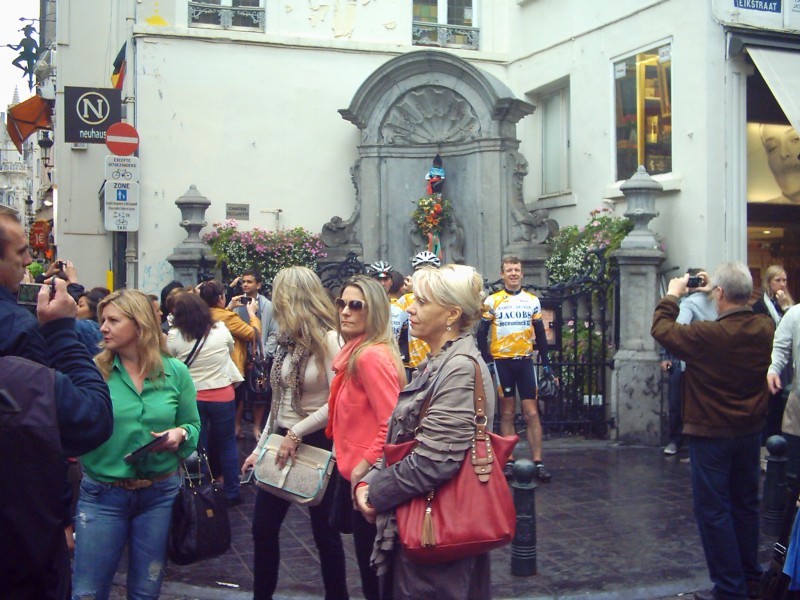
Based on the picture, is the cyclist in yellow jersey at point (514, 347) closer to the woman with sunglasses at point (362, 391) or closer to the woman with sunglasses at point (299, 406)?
the woman with sunglasses at point (299, 406)

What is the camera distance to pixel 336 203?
1557cm

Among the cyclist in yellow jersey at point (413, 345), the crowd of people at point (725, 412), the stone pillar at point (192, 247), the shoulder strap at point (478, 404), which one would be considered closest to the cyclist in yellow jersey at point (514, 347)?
the cyclist in yellow jersey at point (413, 345)

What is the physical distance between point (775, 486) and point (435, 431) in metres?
4.79

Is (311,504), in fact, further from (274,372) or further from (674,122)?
(674,122)

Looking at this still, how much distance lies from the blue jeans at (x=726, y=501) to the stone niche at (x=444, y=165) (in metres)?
8.76

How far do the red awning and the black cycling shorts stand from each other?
17885 mm

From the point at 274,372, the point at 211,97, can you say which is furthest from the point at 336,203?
the point at 274,372

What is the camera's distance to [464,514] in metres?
3.47

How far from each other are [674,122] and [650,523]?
21.0 feet

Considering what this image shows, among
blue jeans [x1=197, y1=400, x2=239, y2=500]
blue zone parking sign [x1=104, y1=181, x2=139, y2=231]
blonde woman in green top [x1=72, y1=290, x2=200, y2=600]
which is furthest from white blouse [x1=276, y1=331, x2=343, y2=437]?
blue zone parking sign [x1=104, y1=181, x2=139, y2=231]

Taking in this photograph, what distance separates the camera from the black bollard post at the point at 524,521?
6141 mm

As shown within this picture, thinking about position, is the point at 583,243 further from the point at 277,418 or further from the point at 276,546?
the point at 276,546

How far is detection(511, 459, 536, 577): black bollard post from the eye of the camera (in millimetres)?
6141

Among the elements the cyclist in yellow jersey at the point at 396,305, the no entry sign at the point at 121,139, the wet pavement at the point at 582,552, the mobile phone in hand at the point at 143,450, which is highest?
the no entry sign at the point at 121,139
